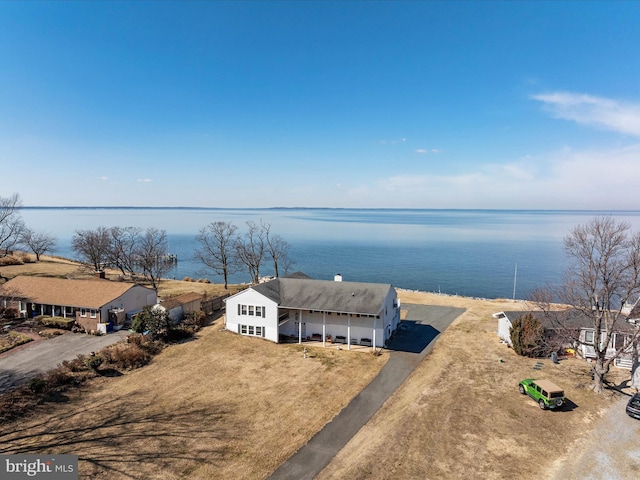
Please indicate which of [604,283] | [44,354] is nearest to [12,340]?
[44,354]

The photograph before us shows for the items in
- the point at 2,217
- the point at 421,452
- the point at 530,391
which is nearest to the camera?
the point at 421,452

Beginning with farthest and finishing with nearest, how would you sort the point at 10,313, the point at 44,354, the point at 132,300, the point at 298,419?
the point at 132,300 → the point at 10,313 → the point at 44,354 → the point at 298,419

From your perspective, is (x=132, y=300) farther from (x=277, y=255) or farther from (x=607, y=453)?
(x=277, y=255)

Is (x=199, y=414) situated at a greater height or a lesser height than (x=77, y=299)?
lesser

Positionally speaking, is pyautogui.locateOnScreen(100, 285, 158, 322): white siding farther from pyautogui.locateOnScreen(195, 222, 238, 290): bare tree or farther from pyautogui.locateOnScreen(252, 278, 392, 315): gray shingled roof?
pyautogui.locateOnScreen(195, 222, 238, 290): bare tree

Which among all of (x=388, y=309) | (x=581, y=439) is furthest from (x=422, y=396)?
(x=388, y=309)

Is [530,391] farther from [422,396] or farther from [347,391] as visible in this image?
[347,391]

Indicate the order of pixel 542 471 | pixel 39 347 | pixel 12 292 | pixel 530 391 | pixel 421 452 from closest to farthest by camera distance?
pixel 542 471 < pixel 421 452 < pixel 530 391 < pixel 39 347 < pixel 12 292

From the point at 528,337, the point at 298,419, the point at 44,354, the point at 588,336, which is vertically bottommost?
the point at 298,419
